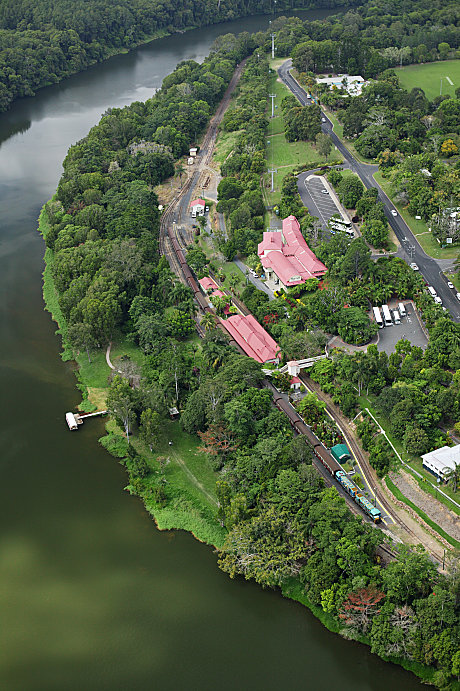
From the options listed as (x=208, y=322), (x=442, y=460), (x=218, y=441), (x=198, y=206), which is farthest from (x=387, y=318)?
(x=198, y=206)

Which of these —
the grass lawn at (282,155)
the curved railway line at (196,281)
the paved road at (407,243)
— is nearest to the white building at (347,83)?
the paved road at (407,243)

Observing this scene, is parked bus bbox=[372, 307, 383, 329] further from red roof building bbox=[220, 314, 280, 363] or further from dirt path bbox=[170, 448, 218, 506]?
dirt path bbox=[170, 448, 218, 506]

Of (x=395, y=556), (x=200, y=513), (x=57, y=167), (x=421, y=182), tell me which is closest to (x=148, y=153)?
(x=57, y=167)

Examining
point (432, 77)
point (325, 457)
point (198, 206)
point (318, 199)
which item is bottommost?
point (325, 457)

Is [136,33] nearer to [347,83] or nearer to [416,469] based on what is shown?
[347,83]

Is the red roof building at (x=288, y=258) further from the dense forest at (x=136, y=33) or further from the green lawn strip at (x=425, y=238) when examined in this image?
the dense forest at (x=136, y=33)
